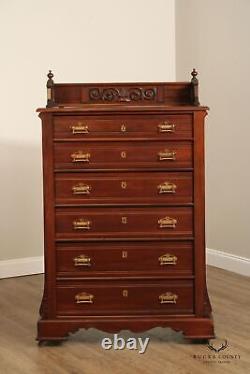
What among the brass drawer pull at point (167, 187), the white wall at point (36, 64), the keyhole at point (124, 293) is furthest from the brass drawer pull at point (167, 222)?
the white wall at point (36, 64)

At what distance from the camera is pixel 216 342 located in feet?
10.1

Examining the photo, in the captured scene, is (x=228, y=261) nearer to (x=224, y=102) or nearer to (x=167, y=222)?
(x=224, y=102)

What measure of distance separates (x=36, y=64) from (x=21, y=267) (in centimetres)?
148

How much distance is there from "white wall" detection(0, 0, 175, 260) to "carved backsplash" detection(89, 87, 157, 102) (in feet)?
4.72

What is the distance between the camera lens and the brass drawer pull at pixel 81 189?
9.94 ft

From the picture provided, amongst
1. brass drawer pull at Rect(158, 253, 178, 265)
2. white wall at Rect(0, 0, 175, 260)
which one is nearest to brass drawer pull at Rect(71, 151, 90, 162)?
brass drawer pull at Rect(158, 253, 178, 265)

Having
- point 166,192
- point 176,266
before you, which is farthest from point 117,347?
point 166,192

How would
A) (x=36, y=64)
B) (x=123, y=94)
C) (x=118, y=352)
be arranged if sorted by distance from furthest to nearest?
(x=36, y=64)
(x=123, y=94)
(x=118, y=352)

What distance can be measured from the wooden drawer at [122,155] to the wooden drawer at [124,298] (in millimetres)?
574

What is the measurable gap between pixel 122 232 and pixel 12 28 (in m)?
2.10

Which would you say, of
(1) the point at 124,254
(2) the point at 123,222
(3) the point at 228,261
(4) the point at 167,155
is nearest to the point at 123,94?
(4) the point at 167,155

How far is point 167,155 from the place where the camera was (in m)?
3.02

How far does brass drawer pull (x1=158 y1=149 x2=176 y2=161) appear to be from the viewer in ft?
9.90

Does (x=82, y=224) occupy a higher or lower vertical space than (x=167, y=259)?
higher
